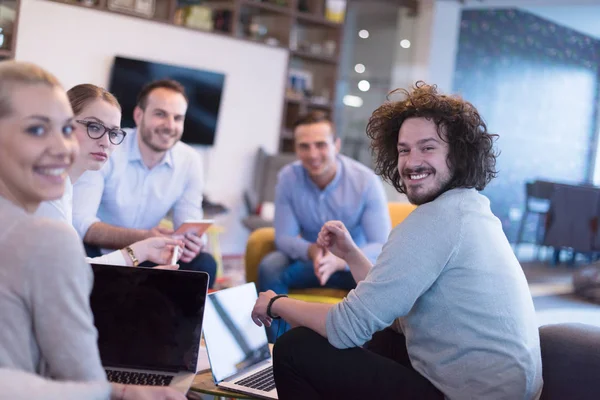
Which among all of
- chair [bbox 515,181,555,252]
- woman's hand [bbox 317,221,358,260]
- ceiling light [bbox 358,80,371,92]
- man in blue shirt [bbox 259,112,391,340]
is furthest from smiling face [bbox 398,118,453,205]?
ceiling light [bbox 358,80,371,92]

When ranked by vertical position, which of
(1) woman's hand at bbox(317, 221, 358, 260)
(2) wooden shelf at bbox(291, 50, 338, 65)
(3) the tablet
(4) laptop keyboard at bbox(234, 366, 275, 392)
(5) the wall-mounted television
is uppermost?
(2) wooden shelf at bbox(291, 50, 338, 65)

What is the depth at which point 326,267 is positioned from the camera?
115 inches

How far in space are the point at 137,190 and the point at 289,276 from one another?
79 cm

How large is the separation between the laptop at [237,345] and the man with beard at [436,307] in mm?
137

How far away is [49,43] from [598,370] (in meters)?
4.32

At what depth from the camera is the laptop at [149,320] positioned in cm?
165

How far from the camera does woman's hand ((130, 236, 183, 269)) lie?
2271 mm

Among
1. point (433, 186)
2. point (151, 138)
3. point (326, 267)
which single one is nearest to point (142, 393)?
point (433, 186)

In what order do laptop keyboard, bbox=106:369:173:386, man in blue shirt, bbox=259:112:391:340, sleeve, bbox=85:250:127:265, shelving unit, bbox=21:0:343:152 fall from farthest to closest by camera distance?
shelving unit, bbox=21:0:343:152 → man in blue shirt, bbox=259:112:391:340 → sleeve, bbox=85:250:127:265 → laptop keyboard, bbox=106:369:173:386

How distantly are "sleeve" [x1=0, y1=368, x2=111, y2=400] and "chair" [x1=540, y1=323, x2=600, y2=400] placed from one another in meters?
1.32

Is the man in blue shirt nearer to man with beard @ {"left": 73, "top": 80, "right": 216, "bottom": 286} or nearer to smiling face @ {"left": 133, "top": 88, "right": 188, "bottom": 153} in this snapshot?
man with beard @ {"left": 73, "top": 80, "right": 216, "bottom": 286}

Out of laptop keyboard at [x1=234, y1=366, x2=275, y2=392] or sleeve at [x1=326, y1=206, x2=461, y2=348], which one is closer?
sleeve at [x1=326, y1=206, x2=461, y2=348]

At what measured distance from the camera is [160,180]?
302 centimetres

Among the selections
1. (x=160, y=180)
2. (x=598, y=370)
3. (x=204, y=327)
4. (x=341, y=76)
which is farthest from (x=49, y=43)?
(x=598, y=370)
